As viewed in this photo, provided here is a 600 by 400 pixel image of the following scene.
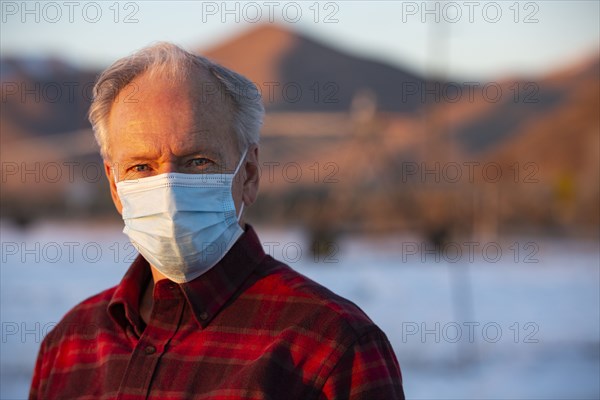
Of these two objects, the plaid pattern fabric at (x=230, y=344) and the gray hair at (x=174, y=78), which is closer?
the plaid pattern fabric at (x=230, y=344)

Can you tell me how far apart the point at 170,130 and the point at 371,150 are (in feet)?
108

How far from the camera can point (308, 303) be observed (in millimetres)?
2215

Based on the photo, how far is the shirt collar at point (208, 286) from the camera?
2.31 metres

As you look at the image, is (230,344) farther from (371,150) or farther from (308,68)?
(308,68)

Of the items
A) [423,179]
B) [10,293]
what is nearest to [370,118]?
[423,179]

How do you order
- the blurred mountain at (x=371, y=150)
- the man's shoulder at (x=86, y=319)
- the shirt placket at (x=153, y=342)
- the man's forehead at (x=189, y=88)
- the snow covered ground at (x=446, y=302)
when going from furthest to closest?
the blurred mountain at (x=371, y=150)
the snow covered ground at (x=446, y=302)
the man's shoulder at (x=86, y=319)
the man's forehead at (x=189, y=88)
the shirt placket at (x=153, y=342)

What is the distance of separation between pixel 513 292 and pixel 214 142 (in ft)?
44.9

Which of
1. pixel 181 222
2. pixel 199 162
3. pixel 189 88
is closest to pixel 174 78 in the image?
pixel 189 88

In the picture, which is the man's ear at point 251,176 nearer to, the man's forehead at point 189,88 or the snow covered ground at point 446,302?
the man's forehead at point 189,88

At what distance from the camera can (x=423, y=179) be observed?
36531mm

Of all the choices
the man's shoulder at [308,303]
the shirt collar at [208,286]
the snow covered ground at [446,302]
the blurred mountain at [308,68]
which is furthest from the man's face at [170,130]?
the blurred mountain at [308,68]

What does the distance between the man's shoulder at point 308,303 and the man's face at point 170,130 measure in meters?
0.34

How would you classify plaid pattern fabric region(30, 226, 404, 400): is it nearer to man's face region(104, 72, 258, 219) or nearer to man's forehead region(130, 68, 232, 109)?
man's face region(104, 72, 258, 219)

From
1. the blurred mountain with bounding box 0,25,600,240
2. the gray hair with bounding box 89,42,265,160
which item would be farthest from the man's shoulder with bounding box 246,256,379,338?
the blurred mountain with bounding box 0,25,600,240
